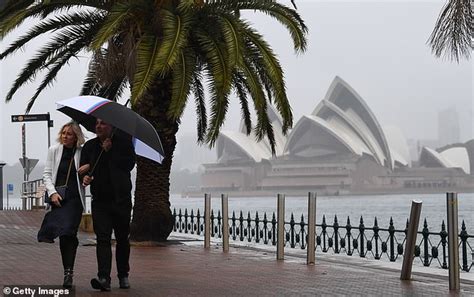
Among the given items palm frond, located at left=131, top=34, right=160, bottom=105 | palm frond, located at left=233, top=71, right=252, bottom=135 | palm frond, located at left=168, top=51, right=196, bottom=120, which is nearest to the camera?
palm frond, located at left=131, top=34, right=160, bottom=105

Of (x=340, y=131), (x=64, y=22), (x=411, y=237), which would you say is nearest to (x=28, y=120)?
(x=64, y=22)

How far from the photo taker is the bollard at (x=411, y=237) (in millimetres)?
9375

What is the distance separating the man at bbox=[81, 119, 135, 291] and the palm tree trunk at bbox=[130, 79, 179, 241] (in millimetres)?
8260

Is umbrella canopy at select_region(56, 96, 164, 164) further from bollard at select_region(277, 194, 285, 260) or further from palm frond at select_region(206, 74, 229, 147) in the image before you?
palm frond at select_region(206, 74, 229, 147)

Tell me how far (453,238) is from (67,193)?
4.29 m

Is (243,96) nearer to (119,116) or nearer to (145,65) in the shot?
(145,65)

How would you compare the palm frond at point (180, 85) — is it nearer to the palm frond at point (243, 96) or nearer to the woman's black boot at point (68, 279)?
the palm frond at point (243, 96)

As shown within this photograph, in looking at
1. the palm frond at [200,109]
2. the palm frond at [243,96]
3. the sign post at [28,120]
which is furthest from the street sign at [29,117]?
the palm frond at [243,96]

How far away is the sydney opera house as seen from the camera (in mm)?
81562

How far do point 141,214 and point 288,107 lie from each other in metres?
3.71

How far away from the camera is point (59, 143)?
24.4 ft

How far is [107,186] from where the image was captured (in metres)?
7.45

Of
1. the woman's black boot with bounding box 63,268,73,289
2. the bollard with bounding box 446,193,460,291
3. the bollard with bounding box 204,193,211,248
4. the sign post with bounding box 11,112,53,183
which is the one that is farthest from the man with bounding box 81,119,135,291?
the sign post with bounding box 11,112,53,183

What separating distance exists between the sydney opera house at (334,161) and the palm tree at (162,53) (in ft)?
182
